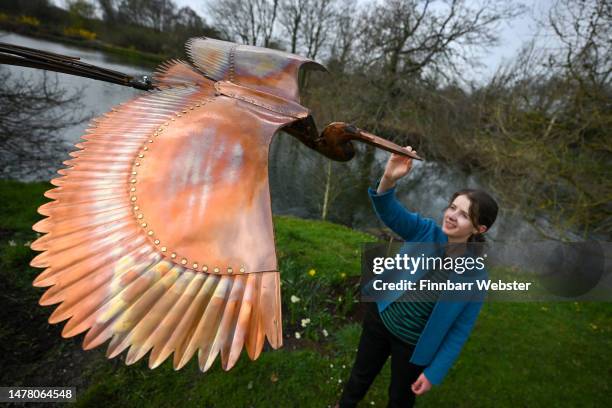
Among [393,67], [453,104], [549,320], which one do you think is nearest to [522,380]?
[549,320]

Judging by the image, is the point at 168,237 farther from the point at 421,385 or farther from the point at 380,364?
the point at 380,364

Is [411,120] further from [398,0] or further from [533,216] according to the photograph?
[398,0]

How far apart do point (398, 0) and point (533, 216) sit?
6.42 metres

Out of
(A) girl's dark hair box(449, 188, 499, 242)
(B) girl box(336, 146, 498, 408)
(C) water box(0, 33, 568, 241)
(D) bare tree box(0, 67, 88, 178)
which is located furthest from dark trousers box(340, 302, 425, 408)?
(C) water box(0, 33, 568, 241)

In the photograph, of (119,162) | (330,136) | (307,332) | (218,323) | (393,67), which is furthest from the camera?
(393,67)

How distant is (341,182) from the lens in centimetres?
759

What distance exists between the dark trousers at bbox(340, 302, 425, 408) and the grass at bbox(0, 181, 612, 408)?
529 millimetres

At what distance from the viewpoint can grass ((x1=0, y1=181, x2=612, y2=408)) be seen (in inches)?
80.2

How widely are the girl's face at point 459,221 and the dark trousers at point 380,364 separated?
62 centimetres

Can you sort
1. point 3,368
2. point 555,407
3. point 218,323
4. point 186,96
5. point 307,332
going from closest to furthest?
point 218,323 < point 186,96 < point 3,368 < point 555,407 < point 307,332

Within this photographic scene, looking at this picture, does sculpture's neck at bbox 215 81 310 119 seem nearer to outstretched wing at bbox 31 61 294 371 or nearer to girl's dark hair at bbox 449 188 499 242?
outstretched wing at bbox 31 61 294 371

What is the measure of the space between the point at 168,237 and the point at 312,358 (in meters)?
2.07

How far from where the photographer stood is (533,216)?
16.5 ft

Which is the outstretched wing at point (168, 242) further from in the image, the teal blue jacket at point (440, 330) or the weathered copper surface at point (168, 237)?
the teal blue jacket at point (440, 330)
